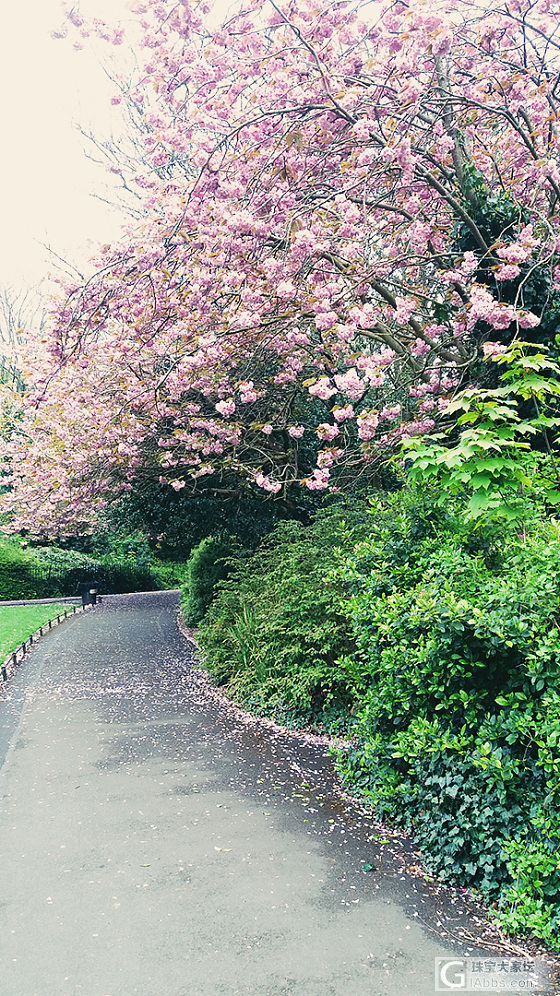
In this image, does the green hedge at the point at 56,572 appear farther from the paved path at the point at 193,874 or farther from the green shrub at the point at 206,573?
the paved path at the point at 193,874

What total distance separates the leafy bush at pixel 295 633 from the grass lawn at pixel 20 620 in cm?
434

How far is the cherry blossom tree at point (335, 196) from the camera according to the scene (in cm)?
531

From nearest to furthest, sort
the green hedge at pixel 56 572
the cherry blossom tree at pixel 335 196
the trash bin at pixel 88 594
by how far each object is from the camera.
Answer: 1. the cherry blossom tree at pixel 335 196
2. the trash bin at pixel 88 594
3. the green hedge at pixel 56 572

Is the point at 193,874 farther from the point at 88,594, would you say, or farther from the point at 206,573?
the point at 88,594

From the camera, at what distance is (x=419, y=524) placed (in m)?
4.54

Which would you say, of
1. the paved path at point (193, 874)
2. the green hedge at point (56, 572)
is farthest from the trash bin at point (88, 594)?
the paved path at point (193, 874)

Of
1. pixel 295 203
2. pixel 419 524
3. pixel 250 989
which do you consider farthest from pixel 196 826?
pixel 295 203

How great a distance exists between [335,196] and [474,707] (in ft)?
16.1

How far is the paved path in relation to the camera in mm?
2848

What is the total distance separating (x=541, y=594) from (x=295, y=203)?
403 cm

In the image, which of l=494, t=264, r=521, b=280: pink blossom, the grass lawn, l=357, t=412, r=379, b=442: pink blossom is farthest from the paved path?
the grass lawn

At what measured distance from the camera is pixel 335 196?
6.30 m

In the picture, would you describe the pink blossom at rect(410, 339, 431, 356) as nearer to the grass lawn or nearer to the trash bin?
the grass lawn

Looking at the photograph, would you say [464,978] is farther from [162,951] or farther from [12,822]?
[12,822]
